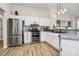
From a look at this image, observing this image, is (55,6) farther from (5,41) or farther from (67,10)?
(5,41)

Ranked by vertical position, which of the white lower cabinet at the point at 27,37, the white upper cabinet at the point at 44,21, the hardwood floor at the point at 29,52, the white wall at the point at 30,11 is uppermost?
the white wall at the point at 30,11

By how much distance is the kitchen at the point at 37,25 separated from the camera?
5.05m

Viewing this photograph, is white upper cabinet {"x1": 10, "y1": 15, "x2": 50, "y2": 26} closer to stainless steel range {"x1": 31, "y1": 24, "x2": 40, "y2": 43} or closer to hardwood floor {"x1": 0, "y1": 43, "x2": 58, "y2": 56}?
stainless steel range {"x1": 31, "y1": 24, "x2": 40, "y2": 43}

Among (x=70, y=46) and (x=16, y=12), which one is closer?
(x=70, y=46)

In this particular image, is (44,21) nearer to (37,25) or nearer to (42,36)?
(37,25)

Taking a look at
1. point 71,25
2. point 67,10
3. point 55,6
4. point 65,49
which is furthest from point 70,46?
point 55,6

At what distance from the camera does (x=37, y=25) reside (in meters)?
7.14

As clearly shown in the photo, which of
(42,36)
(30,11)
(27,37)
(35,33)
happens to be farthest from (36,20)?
(27,37)

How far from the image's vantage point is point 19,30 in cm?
595

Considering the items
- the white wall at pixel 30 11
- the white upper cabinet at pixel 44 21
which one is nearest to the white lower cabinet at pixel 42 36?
the white upper cabinet at pixel 44 21

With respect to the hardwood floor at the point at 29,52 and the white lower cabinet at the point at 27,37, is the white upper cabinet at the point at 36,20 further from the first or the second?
the hardwood floor at the point at 29,52

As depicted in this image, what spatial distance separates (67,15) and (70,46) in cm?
278

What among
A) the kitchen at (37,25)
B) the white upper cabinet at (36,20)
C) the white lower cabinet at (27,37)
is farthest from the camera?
the white upper cabinet at (36,20)

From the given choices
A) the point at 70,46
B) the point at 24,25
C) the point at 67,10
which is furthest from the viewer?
the point at 24,25
